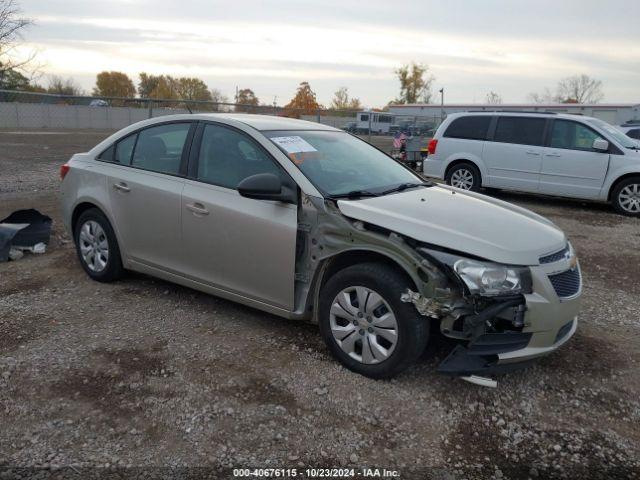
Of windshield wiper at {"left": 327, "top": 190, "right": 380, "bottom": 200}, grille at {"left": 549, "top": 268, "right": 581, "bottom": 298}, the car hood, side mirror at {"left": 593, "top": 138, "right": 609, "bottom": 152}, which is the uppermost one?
side mirror at {"left": 593, "top": 138, "right": 609, "bottom": 152}

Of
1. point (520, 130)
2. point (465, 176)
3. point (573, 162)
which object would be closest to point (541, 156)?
point (573, 162)

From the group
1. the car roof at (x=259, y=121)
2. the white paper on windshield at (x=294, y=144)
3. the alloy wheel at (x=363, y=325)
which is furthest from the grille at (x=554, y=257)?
the car roof at (x=259, y=121)

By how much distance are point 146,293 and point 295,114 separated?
15701 mm

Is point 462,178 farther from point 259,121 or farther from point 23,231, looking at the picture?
point 23,231

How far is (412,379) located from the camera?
3639 mm

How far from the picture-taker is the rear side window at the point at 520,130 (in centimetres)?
1043

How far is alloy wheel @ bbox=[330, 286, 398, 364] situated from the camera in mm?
3451

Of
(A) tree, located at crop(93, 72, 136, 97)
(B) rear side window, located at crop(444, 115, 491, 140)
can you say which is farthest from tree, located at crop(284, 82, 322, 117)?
(B) rear side window, located at crop(444, 115, 491, 140)

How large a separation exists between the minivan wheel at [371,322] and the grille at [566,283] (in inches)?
33.6

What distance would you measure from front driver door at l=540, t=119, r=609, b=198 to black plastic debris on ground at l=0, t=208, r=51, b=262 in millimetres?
8503

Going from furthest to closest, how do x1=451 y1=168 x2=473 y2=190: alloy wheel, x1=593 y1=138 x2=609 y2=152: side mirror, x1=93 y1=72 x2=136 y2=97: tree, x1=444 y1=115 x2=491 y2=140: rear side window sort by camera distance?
x1=93 y1=72 x2=136 y2=97: tree → x1=451 y1=168 x2=473 y2=190: alloy wheel → x1=444 y1=115 x2=491 y2=140: rear side window → x1=593 y1=138 x2=609 y2=152: side mirror

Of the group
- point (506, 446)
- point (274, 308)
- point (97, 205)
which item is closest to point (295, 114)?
point (97, 205)

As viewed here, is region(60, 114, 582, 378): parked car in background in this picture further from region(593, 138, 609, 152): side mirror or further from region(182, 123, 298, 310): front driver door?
region(593, 138, 609, 152): side mirror

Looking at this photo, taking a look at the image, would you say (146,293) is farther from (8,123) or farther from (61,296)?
(8,123)
